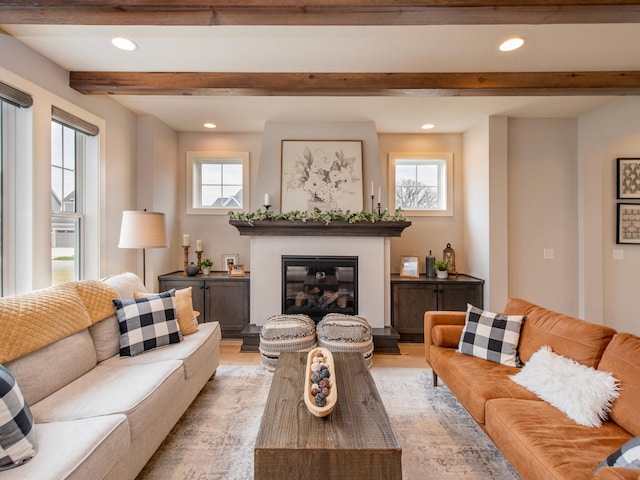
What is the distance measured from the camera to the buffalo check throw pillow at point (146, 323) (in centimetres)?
223

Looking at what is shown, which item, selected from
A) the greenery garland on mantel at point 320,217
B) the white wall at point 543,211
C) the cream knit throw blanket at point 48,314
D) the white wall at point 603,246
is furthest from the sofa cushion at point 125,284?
the white wall at point 603,246

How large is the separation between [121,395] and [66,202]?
2.13 meters

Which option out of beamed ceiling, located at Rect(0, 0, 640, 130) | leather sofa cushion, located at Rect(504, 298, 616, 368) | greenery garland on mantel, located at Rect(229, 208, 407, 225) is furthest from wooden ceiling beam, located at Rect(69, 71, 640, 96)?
leather sofa cushion, located at Rect(504, 298, 616, 368)

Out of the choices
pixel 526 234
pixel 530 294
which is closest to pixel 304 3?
pixel 526 234

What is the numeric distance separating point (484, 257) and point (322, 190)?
2173 mm

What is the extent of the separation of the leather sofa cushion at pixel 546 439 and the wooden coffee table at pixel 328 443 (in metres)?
0.57

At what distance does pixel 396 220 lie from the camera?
367 cm

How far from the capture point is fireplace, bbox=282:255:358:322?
12.5 feet

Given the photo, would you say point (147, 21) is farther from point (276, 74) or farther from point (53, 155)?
point (53, 155)

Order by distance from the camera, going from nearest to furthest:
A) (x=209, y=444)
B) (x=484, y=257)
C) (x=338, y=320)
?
(x=209, y=444)
(x=338, y=320)
(x=484, y=257)

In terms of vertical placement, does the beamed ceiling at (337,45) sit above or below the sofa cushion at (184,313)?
above

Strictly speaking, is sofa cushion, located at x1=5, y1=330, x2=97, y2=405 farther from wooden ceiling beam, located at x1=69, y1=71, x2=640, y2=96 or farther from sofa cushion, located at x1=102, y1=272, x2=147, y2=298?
wooden ceiling beam, located at x1=69, y1=71, x2=640, y2=96

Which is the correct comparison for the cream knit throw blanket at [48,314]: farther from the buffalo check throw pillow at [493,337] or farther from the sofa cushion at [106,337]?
the buffalo check throw pillow at [493,337]

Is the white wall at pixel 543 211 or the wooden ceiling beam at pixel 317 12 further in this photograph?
the white wall at pixel 543 211
